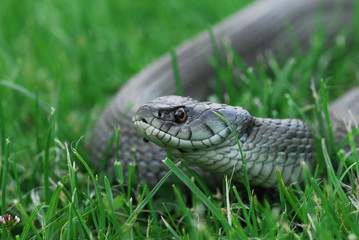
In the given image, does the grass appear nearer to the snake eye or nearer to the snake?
the snake

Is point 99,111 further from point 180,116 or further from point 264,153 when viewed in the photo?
point 264,153

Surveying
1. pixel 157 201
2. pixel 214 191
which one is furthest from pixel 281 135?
pixel 157 201

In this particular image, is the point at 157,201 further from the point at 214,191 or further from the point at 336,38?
the point at 336,38

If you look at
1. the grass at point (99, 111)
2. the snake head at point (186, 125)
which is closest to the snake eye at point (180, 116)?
the snake head at point (186, 125)

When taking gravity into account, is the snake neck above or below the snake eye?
below

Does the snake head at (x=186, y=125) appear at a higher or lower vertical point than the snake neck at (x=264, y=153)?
higher

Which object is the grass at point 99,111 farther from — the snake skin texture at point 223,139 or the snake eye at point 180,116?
the snake eye at point 180,116

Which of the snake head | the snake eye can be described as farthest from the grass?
the snake eye

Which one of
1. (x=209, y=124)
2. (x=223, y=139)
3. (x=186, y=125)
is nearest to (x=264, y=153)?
(x=223, y=139)
